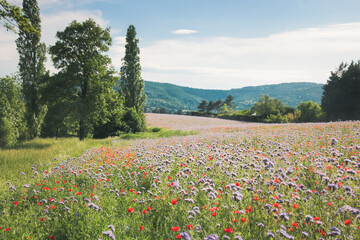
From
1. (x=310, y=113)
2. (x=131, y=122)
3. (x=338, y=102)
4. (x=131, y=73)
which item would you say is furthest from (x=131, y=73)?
(x=338, y=102)

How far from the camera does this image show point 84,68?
20.6m

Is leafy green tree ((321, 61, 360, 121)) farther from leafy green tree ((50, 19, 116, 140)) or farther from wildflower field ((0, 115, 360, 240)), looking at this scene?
wildflower field ((0, 115, 360, 240))

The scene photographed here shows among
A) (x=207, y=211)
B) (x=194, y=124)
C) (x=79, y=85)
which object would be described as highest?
(x=79, y=85)

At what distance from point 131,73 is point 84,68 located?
1194cm

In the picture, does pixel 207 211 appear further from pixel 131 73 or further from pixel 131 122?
pixel 131 73

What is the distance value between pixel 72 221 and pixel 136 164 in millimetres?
3232

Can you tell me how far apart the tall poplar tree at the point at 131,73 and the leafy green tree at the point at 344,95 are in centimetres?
3498

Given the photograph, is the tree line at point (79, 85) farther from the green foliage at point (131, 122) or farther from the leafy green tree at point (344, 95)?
the leafy green tree at point (344, 95)

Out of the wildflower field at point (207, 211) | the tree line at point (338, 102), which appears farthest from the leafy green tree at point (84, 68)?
the tree line at point (338, 102)

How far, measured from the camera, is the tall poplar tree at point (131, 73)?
32.2m

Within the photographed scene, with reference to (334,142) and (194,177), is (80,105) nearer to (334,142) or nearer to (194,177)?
(194,177)

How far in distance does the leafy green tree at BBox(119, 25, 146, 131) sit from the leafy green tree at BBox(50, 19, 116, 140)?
10.4 m

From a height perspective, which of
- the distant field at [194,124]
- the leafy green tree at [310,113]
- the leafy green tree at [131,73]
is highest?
the leafy green tree at [131,73]

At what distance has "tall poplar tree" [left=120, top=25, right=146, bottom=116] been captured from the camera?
106 feet
